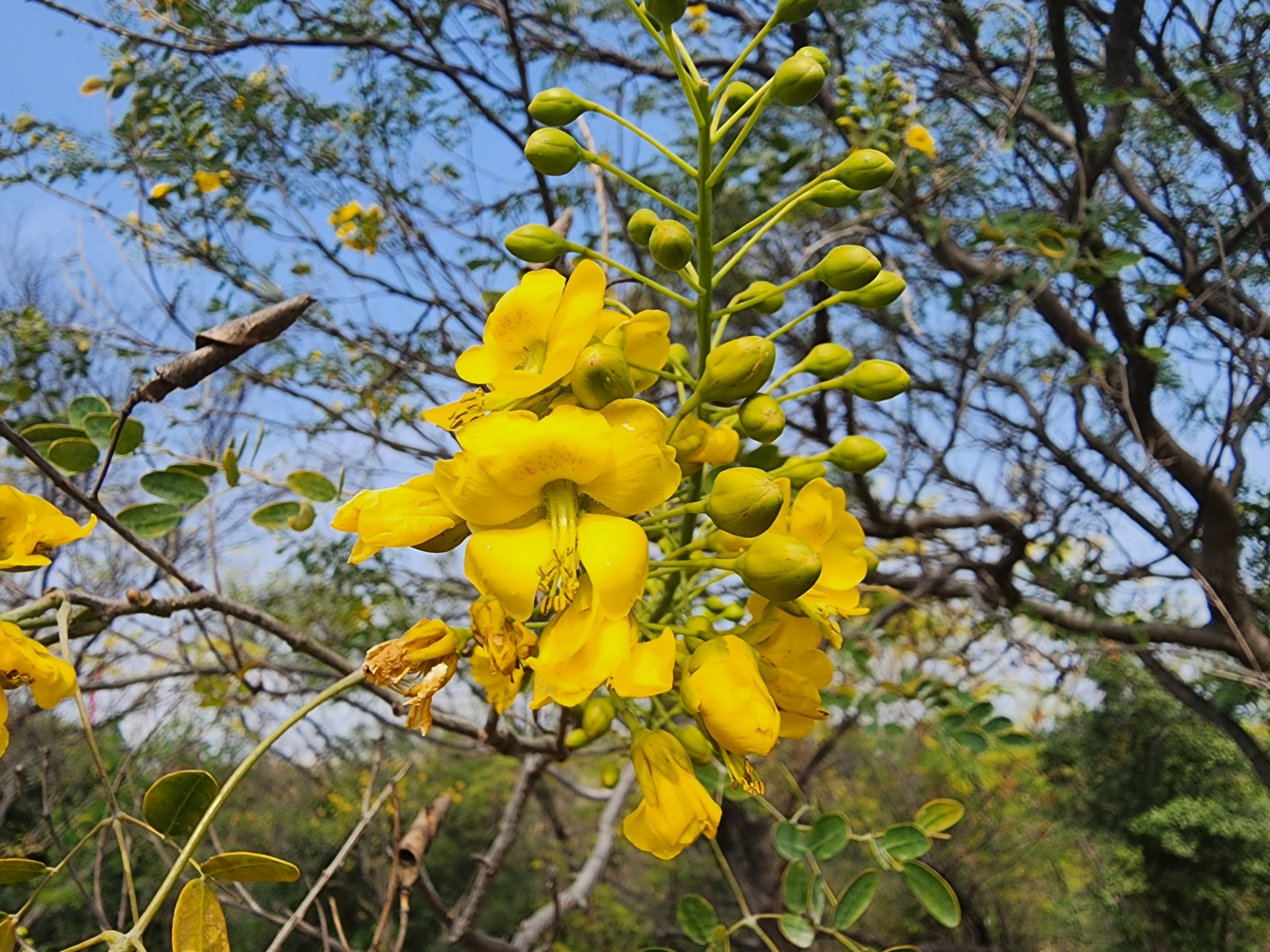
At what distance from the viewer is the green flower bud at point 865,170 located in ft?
2.40

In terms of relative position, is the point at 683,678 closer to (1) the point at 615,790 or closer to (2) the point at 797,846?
(2) the point at 797,846

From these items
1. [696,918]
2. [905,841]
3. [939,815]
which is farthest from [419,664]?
[939,815]

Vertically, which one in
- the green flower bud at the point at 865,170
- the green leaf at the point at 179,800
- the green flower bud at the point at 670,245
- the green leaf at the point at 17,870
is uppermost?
the green flower bud at the point at 865,170

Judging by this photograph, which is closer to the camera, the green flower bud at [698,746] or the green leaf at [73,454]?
the green flower bud at [698,746]

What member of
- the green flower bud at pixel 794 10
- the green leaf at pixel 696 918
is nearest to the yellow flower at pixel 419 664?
the green flower bud at pixel 794 10

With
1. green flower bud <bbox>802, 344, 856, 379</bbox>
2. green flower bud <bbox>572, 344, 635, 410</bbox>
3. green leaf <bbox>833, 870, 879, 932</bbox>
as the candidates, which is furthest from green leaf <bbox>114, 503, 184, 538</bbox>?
green leaf <bbox>833, 870, 879, 932</bbox>

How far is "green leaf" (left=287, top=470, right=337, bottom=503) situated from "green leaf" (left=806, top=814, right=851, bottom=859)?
1003 millimetres

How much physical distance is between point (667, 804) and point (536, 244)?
0.57m

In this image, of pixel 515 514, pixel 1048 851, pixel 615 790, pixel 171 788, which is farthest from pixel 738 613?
pixel 1048 851

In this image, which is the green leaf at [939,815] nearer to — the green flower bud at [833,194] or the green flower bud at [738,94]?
the green flower bud at [833,194]

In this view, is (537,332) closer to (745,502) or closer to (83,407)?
(745,502)

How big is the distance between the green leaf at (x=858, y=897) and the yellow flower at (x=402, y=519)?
1.05 metres

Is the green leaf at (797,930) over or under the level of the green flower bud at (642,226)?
under

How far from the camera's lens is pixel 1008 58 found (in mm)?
2895
